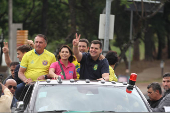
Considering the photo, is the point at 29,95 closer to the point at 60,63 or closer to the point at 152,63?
the point at 60,63

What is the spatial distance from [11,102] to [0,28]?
25.2 m

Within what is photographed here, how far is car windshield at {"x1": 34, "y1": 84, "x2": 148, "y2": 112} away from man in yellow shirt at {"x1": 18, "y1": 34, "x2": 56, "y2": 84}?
1.71 meters

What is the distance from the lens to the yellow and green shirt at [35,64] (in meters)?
6.87

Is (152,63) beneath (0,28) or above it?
beneath

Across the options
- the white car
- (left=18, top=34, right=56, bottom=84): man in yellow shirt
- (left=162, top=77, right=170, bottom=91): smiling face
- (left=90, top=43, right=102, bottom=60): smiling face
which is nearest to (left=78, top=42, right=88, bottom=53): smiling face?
(left=18, top=34, right=56, bottom=84): man in yellow shirt

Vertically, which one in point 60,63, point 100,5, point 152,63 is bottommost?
point 152,63

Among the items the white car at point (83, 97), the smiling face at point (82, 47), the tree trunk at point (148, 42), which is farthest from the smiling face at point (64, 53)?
the tree trunk at point (148, 42)

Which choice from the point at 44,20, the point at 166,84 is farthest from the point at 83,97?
the point at 44,20

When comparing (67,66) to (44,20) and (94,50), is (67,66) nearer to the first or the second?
(94,50)

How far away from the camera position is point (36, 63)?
6930 mm

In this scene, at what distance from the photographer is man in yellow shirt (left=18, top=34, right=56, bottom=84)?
6.87 metres

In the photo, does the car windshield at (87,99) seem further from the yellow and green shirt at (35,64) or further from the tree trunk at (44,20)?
the tree trunk at (44,20)

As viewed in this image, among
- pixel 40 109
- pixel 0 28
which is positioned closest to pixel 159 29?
pixel 0 28

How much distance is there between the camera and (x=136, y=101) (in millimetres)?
5133
